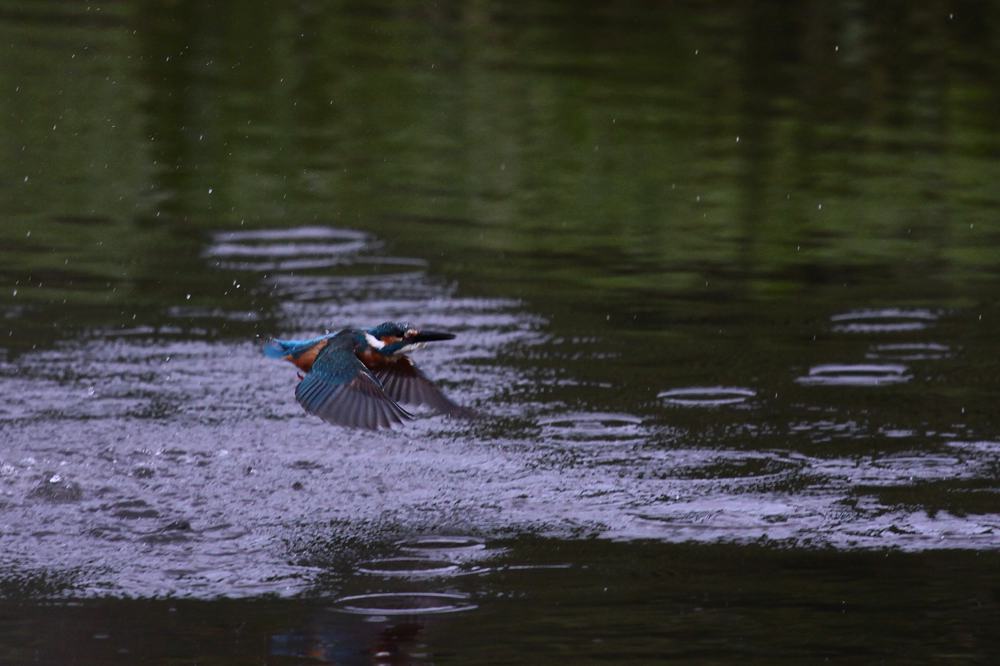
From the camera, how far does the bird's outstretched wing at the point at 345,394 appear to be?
5.17 metres

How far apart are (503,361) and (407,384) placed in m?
1.79

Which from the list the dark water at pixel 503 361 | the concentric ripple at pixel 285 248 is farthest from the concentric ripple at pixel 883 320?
the concentric ripple at pixel 285 248

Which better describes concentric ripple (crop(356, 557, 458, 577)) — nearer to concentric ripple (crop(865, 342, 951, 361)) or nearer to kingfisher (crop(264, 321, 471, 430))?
kingfisher (crop(264, 321, 471, 430))

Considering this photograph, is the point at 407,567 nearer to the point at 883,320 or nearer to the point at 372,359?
the point at 372,359

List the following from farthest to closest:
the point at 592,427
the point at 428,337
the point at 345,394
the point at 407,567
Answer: the point at 592,427 → the point at 428,337 → the point at 345,394 → the point at 407,567

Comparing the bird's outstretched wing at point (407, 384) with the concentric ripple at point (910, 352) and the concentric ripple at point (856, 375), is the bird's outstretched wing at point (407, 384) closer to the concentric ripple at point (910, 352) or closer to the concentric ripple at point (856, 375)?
the concentric ripple at point (856, 375)

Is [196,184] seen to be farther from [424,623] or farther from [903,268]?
[424,623]

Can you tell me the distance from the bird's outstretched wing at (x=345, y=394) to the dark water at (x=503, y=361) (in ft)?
1.33

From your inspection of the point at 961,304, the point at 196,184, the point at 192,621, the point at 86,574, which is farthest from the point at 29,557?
the point at 196,184

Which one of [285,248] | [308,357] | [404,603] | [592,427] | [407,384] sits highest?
[285,248]

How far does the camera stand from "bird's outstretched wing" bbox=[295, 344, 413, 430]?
17.0 feet

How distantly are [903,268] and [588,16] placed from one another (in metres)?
9.74

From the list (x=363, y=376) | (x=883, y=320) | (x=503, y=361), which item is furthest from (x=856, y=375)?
(x=363, y=376)

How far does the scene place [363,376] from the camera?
5.30 m
